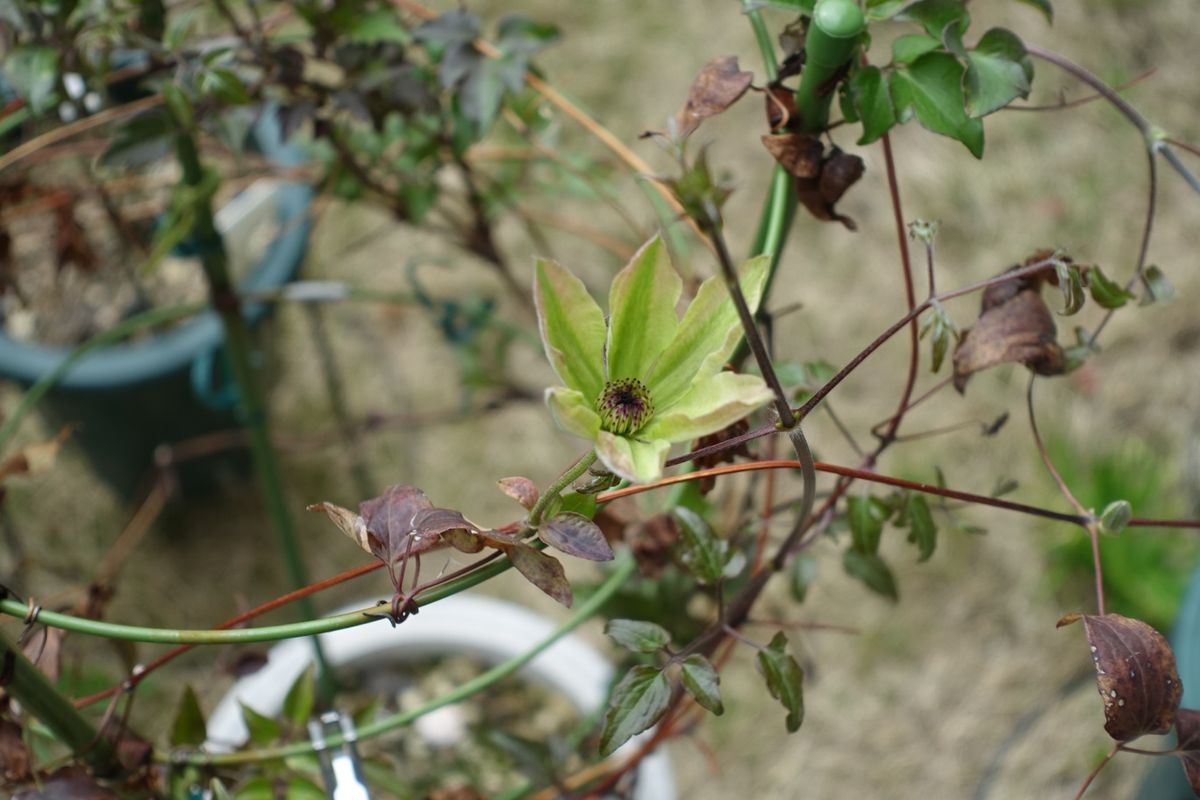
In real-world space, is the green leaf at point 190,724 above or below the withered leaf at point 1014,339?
below

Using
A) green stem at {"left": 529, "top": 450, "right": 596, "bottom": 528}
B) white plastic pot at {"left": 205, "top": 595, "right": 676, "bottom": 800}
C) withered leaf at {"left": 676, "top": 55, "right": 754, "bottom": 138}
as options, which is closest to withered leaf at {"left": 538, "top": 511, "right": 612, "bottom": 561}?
green stem at {"left": 529, "top": 450, "right": 596, "bottom": 528}

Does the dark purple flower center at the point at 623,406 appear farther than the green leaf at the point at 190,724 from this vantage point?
No

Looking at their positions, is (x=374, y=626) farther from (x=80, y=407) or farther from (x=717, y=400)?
(x=717, y=400)

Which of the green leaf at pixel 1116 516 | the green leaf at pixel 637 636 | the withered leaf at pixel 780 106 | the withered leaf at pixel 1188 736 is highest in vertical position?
the withered leaf at pixel 780 106

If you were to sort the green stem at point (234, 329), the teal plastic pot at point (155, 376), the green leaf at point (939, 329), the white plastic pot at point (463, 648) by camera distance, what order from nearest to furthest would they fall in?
1. the green leaf at point (939, 329)
2. the green stem at point (234, 329)
3. the white plastic pot at point (463, 648)
4. the teal plastic pot at point (155, 376)

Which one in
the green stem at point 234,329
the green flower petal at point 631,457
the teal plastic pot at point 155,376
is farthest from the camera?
the teal plastic pot at point 155,376

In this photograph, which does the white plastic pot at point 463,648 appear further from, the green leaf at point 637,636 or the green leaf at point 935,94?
the green leaf at point 935,94

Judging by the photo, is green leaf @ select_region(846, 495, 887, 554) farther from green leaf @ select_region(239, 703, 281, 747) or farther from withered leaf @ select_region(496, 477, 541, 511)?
green leaf @ select_region(239, 703, 281, 747)

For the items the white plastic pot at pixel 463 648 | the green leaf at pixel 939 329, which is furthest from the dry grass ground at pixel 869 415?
the green leaf at pixel 939 329
